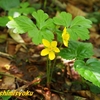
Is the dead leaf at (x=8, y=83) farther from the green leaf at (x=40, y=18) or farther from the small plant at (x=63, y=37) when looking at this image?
the green leaf at (x=40, y=18)

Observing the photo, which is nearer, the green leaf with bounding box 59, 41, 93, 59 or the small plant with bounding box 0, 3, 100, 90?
the small plant with bounding box 0, 3, 100, 90

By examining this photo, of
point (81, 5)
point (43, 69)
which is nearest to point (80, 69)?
point (43, 69)

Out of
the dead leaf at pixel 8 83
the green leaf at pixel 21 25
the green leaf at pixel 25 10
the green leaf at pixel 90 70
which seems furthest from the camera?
the green leaf at pixel 25 10

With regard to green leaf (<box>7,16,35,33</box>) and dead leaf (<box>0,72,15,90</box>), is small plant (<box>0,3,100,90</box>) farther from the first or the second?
dead leaf (<box>0,72,15,90</box>)

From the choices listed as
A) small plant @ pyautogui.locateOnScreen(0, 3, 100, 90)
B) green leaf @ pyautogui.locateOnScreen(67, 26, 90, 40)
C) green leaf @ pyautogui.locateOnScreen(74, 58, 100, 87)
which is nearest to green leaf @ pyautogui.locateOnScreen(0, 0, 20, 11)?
small plant @ pyautogui.locateOnScreen(0, 3, 100, 90)

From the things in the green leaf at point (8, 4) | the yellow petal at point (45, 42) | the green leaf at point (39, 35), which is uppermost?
the green leaf at point (8, 4)

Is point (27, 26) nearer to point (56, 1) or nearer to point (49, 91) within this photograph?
point (49, 91)

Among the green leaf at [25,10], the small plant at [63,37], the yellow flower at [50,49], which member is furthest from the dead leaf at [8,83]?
the green leaf at [25,10]

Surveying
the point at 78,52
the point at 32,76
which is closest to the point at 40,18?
the point at 78,52
